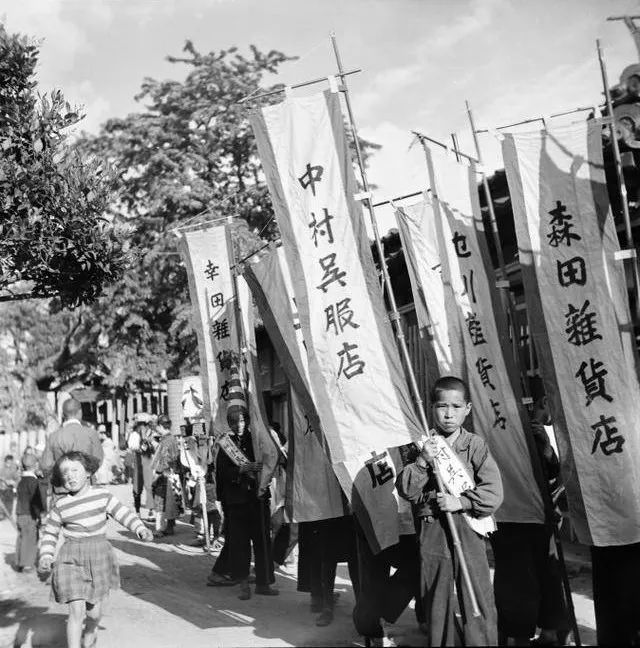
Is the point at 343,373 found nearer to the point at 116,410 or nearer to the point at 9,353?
the point at 9,353

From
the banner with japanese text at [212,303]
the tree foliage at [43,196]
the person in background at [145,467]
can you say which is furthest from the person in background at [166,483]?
the tree foliage at [43,196]

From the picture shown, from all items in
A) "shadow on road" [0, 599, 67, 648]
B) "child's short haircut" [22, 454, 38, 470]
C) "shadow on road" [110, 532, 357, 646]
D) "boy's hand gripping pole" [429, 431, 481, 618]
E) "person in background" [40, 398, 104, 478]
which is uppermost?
"person in background" [40, 398, 104, 478]

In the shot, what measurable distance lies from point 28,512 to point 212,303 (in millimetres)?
3985

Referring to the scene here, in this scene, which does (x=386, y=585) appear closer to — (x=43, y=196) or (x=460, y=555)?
(x=460, y=555)

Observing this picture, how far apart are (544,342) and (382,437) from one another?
4.70 feet

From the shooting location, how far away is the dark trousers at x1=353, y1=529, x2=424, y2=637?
6023 mm

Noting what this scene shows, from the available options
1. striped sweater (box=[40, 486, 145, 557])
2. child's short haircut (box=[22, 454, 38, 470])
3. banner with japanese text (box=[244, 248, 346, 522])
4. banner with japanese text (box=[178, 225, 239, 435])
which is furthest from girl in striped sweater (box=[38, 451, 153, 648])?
child's short haircut (box=[22, 454, 38, 470])

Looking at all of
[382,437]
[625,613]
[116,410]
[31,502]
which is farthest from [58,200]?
[116,410]

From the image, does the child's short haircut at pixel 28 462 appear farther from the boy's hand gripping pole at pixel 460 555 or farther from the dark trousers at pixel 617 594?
the dark trousers at pixel 617 594

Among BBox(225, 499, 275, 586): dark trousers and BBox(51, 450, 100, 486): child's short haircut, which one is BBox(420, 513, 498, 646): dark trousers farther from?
BBox(225, 499, 275, 586): dark trousers

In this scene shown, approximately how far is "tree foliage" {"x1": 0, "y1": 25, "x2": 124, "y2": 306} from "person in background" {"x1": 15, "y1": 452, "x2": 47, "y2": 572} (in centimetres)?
379

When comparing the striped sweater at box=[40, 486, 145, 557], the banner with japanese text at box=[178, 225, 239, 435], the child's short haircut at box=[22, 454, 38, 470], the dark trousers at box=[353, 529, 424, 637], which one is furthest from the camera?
the banner with japanese text at box=[178, 225, 239, 435]

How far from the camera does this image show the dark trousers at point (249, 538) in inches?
355

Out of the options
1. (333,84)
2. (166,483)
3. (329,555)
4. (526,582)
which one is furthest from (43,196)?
(166,483)
